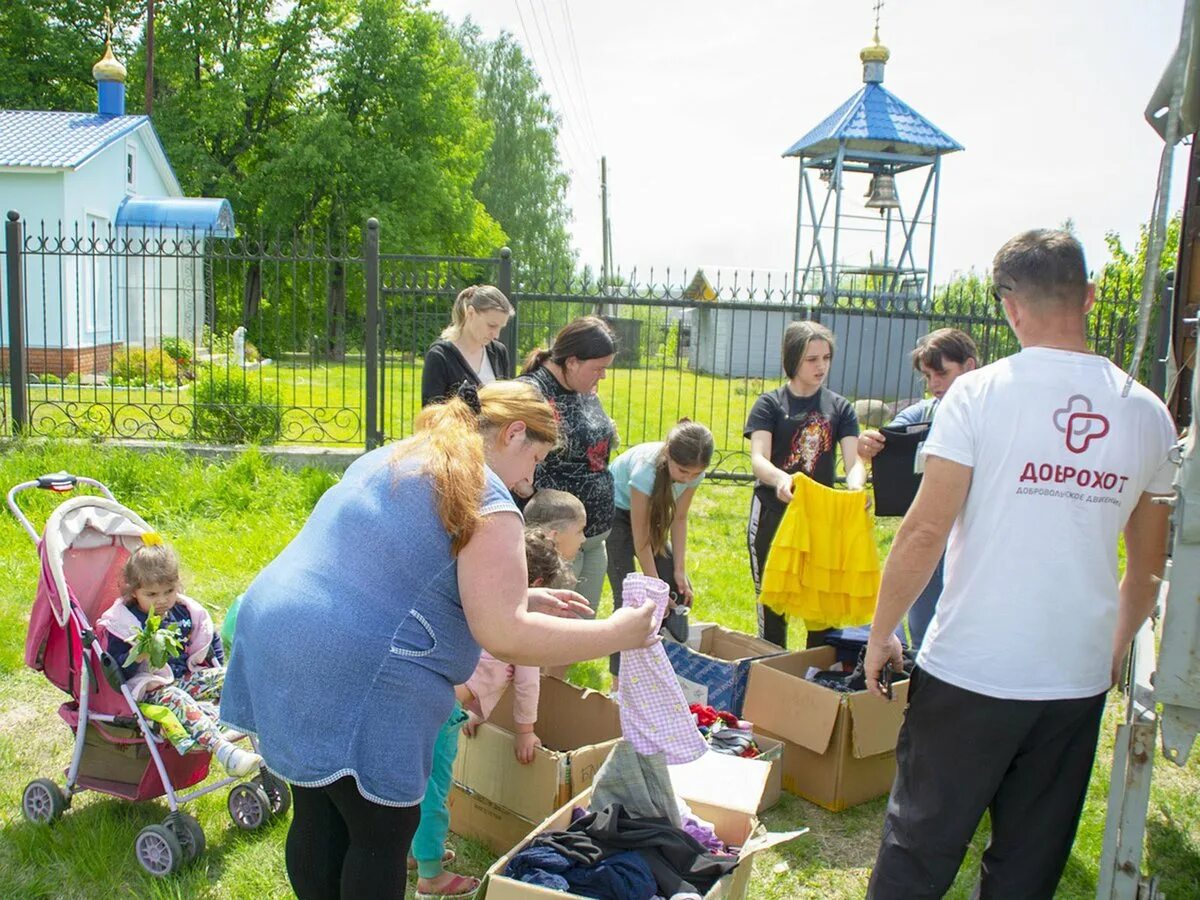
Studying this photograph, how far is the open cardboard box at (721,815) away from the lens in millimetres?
2449

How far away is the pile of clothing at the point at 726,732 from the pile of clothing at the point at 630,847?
597 mm

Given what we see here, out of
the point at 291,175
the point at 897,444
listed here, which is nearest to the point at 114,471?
the point at 897,444

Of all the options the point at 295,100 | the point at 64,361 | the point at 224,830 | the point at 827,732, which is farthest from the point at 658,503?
the point at 295,100

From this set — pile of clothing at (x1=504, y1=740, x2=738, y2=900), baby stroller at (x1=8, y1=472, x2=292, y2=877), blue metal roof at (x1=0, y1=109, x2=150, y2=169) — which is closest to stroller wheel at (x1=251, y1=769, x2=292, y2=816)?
baby stroller at (x1=8, y1=472, x2=292, y2=877)

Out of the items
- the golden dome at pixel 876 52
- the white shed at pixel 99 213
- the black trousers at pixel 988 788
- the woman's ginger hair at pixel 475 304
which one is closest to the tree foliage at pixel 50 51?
the white shed at pixel 99 213

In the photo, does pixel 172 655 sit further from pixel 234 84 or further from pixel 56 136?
pixel 234 84

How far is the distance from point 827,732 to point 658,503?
1140 millimetres

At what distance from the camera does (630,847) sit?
263cm

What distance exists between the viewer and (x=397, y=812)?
2051 mm

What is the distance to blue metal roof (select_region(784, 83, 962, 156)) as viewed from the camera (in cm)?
1480

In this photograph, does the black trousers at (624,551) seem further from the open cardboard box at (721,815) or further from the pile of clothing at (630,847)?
the pile of clothing at (630,847)

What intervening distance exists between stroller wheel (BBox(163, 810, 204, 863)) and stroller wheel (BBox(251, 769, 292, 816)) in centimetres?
30

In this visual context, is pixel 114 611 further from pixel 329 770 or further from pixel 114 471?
pixel 114 471

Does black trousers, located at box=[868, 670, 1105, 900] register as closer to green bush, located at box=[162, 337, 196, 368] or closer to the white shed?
the white shed
